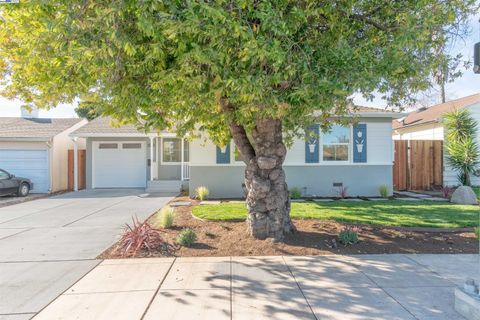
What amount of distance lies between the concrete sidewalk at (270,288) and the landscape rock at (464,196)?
20.3ft

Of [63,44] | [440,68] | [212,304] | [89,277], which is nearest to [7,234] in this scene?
[89,277]

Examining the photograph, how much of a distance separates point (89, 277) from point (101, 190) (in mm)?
12025

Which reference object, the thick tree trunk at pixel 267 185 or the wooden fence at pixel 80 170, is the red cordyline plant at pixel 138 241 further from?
the wooden fence at pixel 80 170

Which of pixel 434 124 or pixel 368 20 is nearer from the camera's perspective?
pixel 368 20

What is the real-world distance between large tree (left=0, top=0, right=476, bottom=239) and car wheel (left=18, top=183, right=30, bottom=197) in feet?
31.5

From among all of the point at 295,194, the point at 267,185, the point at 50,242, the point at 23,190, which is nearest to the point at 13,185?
the point at 23,190

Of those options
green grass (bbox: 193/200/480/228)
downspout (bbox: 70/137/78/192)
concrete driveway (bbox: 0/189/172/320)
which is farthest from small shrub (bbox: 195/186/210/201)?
downspout (bbox: 70/137/78/192)

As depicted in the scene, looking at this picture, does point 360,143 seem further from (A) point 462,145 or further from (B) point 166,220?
(B) point 166,220

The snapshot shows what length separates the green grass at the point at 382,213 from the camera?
7.63 metres

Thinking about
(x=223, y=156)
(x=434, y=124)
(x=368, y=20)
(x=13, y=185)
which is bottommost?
(x=13, y=185)

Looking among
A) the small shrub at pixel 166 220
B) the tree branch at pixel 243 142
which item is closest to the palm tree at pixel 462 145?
the tree branch at pixel 243 142

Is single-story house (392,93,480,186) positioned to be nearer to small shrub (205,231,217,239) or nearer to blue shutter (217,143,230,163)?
blue shutter (217,143,230,163)

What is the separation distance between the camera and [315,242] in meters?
6.09

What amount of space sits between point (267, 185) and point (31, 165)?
1387cm
